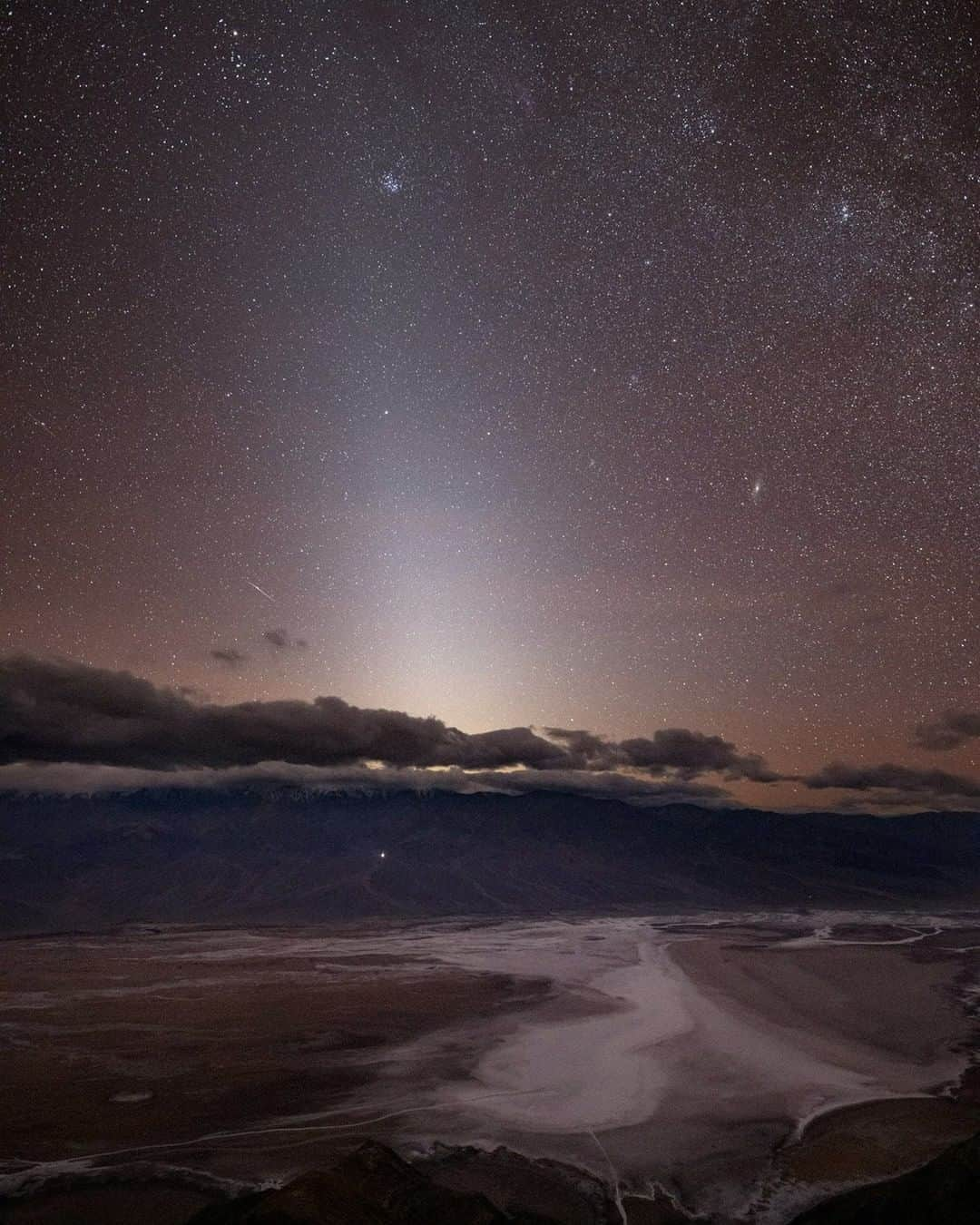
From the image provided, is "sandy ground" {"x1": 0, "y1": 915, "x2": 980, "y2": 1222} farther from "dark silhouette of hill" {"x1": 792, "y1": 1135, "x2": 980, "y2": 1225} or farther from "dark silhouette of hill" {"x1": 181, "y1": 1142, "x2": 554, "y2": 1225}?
"dark silhouette of hill" {"x1": 181, "y1": 1142, "x2": 554, "y2": 1225}

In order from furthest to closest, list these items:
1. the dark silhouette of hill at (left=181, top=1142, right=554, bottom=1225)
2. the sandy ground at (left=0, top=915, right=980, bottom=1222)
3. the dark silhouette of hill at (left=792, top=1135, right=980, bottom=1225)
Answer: the sandy ground at (left=0, top=915, right=980, bottom=1222) < the dark silhouette of hill at (left=181, top=1142, right=554, bottom=1225) < the dark silhouette of hill at (left=792, top=1135, right=980, bottom=1225)

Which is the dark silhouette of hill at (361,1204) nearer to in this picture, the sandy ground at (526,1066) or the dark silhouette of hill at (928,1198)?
the dark silhouette of hill at (928,1198)

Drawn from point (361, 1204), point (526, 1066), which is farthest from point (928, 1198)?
point (526, 1066)

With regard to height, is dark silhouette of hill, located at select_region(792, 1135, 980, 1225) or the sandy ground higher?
dark silhouette of hill, located at select_region(792, 1135, 980, 1225)

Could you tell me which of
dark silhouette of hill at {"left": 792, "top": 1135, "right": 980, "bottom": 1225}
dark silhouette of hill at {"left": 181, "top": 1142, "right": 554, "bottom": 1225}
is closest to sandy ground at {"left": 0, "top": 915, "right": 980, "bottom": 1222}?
dark silhouette of hill at {"left": 792, "top": 1135, "right": 980, "bottom": 1225}

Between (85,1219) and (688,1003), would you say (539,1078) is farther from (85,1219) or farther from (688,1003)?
(688,1003)

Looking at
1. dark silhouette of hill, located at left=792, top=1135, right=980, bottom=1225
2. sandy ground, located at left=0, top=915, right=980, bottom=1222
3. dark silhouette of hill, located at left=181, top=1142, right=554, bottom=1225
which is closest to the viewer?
dark silhouette of hill, located at left=792, top=1135, right=980, bottom=1225

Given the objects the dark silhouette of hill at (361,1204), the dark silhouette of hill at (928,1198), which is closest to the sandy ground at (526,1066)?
the dark silhouette of hill at (928,1198)

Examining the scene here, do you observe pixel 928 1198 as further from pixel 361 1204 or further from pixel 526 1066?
pixel 526 1066
